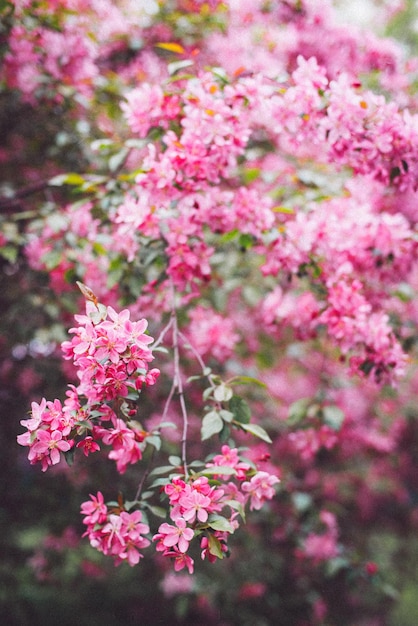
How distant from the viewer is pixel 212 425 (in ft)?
4.63

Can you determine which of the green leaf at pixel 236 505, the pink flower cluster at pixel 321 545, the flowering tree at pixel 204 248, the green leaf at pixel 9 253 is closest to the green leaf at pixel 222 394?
the flowering tree at pixel 204 248

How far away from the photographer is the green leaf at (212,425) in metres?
1.39

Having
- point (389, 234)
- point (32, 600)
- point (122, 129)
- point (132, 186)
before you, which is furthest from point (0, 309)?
point (32, 600)

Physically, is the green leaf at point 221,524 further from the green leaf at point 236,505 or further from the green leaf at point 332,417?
the green leaf at point 332,417

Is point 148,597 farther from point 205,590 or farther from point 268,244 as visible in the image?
point 268,244

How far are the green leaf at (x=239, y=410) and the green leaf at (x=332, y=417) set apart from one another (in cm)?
71

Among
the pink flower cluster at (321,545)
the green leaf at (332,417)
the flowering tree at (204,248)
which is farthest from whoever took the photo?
the pink flower cluster at (321,545)

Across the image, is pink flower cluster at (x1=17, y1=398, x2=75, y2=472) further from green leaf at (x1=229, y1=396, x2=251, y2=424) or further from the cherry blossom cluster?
green leaf at (x1=229, y1=396, x2=251, y2=424)

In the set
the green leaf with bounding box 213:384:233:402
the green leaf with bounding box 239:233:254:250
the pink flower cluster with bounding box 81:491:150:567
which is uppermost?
the green leaf with bounding box 239:233:254:250

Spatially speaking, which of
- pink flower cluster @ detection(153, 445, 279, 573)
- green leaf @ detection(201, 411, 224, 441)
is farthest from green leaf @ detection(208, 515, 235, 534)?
green leaf @ detection(201, 411, 224, 441)

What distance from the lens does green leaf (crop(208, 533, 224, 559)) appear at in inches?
44.5

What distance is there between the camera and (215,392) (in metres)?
1.45

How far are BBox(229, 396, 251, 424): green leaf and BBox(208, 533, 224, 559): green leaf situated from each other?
0.37 m

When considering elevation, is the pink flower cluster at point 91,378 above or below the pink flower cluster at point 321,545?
above
